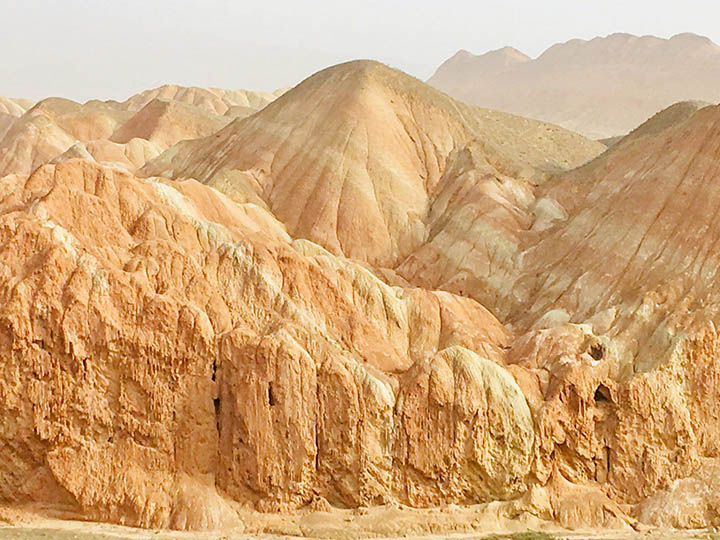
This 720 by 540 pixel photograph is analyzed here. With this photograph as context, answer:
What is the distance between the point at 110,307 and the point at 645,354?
1934 centimetres

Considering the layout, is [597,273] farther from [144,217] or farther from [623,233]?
[144,217]

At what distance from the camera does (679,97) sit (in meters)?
186

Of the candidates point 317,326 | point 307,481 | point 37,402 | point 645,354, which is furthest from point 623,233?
point 37,402

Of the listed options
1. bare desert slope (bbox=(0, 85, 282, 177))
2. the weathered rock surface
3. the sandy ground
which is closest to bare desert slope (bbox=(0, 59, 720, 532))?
the sandy ground

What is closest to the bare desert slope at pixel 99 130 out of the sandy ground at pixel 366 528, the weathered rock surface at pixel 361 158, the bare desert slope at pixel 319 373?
the weathered rock surface at pixel 361 158

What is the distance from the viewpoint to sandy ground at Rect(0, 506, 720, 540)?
2916 cm

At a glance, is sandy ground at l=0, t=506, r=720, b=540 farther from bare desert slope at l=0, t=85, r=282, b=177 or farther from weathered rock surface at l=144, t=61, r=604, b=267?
bare desert slope at l=0, t=85, r=282, b=177

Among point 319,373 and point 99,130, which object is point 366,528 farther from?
point 99,130

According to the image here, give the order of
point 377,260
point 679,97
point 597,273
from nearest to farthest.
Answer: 1. point 597,273
2. point 377,260
3. point 679,97

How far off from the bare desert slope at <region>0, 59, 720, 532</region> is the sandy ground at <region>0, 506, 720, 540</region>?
0.39 metres

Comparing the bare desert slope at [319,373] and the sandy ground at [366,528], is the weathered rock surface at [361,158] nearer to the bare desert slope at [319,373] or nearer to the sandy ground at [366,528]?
the bare desert slope at [319,373]

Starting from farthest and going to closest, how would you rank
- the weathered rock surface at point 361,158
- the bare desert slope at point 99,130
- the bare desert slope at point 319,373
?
1. the bare desert slope at point 99,130
2. the weathered rock surface at point 361,158
3. the bare desert slope at point 319,373

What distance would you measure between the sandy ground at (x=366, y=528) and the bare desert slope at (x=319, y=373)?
0.39 meters

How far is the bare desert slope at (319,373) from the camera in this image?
30.3 m
